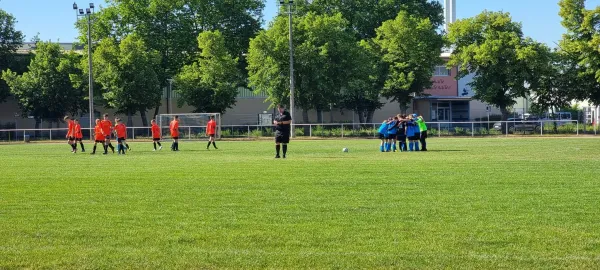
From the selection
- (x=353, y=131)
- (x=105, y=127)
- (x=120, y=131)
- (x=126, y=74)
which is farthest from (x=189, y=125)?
(x=120, y=131)

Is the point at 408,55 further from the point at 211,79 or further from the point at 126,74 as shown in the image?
the point at 126,74

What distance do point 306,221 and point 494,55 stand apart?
4878 centimetres

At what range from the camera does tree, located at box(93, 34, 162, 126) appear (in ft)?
198

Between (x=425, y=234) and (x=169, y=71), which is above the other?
(x=169, y=71)

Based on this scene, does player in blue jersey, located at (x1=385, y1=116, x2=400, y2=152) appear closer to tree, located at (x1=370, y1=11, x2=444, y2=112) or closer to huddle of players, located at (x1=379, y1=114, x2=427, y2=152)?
huddle of players, located at (x1=379, y1=114, x2=427, y2=152)

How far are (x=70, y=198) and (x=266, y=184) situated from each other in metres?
3.69

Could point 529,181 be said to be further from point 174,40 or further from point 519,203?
point 174,40

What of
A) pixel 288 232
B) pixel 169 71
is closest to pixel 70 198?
pixel 288 232

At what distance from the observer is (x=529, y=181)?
46.0 ft

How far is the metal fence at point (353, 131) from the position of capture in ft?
166

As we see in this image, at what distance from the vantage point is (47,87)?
6281 cm

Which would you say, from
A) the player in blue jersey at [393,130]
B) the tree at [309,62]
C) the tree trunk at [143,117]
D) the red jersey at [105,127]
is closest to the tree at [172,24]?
the tree trunk at [143,117]

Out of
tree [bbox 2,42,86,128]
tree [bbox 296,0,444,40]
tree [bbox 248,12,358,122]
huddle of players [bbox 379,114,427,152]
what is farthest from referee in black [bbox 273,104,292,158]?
tree [bbox 296,0,444,40]

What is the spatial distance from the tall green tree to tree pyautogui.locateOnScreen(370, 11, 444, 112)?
10002mm
